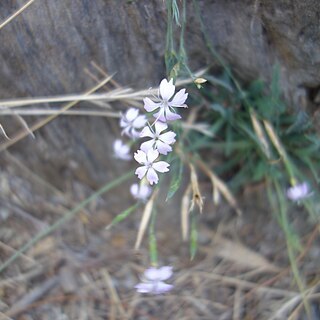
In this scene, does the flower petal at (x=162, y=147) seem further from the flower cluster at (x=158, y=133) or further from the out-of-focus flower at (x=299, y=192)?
the out-of-focus flower at (x=299, y=192)

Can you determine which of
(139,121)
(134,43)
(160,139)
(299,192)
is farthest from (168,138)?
(299,192)

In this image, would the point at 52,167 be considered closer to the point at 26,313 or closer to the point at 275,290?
the point at 26,313

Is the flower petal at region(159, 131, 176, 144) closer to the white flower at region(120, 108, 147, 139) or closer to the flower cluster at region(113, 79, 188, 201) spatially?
the flower cluster at region(113, 79, 188, 201)

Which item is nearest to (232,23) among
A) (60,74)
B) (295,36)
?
(295,36)

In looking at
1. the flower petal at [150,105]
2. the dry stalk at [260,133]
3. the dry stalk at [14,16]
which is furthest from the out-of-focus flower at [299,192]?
the dry stalk at [14,16]

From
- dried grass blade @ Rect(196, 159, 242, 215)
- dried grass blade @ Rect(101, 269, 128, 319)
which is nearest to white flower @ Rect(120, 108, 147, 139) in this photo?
dried grass blade @ Rect(196, 159, 242, 215)

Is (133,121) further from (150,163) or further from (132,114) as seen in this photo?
(150,163)
